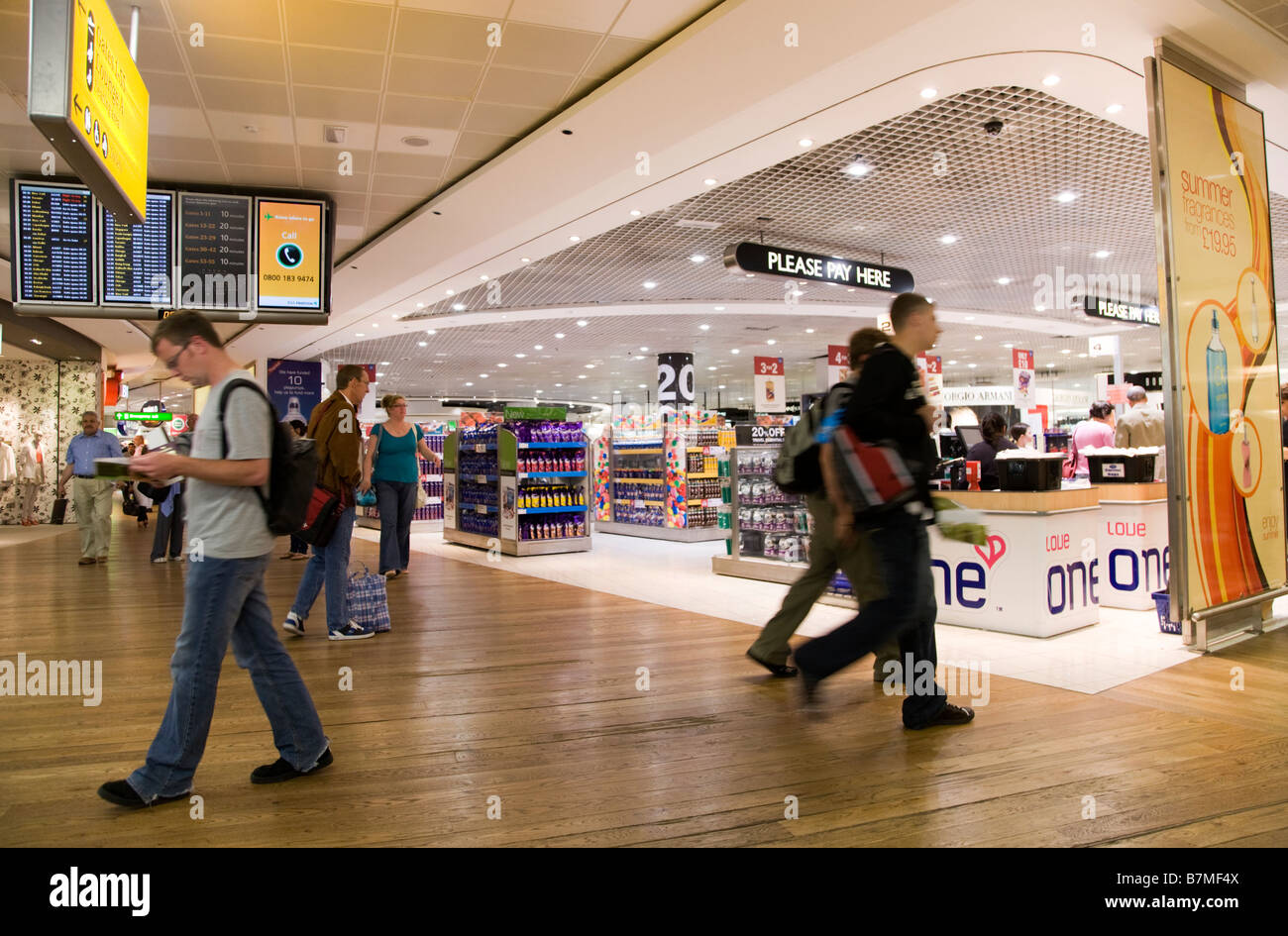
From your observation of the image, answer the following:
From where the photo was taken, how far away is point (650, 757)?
2.82 metres

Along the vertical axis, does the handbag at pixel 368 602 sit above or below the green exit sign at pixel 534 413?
below

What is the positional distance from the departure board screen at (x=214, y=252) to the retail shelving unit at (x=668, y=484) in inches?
245

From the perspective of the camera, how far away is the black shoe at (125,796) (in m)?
2.40

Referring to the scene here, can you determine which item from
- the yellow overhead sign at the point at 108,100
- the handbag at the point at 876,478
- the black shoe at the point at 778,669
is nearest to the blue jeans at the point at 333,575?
the yellow overhead sign at the point at 108,100

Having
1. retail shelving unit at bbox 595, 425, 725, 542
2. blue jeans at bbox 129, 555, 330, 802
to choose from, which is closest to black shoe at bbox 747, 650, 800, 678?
blue jeans at bbox 129, 555, 330, 802

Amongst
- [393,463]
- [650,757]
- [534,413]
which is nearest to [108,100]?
[393,463]

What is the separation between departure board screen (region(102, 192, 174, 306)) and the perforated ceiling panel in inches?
173

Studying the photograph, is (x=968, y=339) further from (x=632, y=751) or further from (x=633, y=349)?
(x=632, y=751)

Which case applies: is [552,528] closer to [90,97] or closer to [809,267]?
[809,267]

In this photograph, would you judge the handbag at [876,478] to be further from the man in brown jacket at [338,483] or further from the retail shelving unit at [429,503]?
the retail shelving unit at [429,503]

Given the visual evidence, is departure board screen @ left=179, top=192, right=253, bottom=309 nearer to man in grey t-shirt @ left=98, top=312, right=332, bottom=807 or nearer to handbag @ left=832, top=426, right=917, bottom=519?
man in grey t-shirt @ left=98, top=312, right=332, bottom=807

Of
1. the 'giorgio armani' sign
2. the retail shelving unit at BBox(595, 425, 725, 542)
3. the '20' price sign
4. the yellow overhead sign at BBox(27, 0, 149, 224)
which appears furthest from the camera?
the '20' price sign

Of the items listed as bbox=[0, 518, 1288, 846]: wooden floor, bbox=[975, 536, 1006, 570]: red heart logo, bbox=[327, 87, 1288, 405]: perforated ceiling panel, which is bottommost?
bbox=[0, 518, 1288, 846]: wooden floor

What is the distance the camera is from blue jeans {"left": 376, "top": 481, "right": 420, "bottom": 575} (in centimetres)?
662
